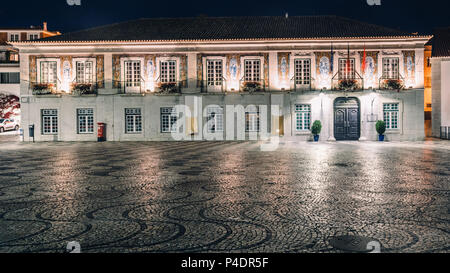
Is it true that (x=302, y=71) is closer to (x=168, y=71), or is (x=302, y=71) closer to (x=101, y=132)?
(x=168, y=71)

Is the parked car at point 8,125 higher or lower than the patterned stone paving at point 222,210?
higher

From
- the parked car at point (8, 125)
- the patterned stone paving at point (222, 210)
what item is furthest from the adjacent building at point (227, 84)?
the patterned stone paving at point (222, 210)

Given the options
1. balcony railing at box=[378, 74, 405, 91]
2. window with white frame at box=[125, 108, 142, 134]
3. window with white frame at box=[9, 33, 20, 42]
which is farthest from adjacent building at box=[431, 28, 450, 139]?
window with white frame at box=[9, 33, 20, 42]

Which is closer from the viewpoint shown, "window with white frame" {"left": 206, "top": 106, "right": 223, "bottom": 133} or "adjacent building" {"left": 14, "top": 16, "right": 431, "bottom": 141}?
"adjacent building" {"left": 14, "top": 16, "right": 431, "bottom": 141}

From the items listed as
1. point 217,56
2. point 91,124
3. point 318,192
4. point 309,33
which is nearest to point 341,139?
point 309,33

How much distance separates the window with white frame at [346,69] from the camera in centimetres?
2795

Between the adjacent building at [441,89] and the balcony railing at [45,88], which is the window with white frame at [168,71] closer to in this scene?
the balcony railing at [45,88]

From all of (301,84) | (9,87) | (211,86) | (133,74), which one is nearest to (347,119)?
(301,84)

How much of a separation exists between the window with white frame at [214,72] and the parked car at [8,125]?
24.4 meters

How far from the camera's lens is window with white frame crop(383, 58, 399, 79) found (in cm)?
2778

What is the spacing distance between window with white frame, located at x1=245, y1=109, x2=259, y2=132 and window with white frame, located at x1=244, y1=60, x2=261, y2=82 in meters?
→ 2.29

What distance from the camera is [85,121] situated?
28922 mm

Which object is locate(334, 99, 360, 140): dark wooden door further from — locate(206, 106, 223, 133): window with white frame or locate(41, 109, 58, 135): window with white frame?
locate(41, 109, 58, 135): window with white frame

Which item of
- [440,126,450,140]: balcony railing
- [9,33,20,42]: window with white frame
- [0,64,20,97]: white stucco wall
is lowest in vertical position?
[440,126,450,140]: balcony railing
